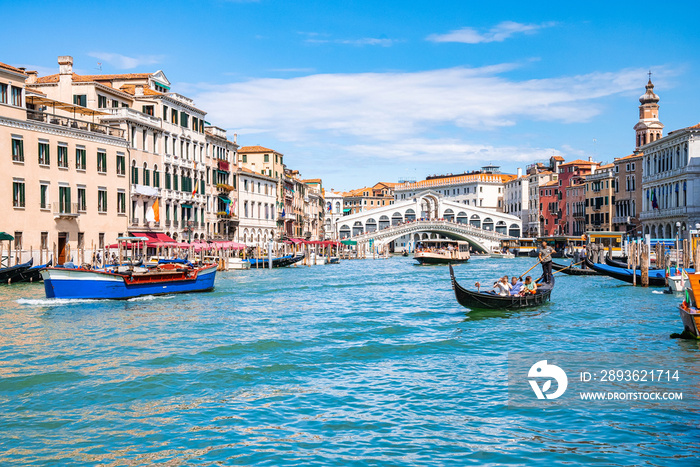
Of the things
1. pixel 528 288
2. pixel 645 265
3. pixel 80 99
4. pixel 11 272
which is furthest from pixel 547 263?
pixel 80 99

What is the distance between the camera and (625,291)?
20.8 meters

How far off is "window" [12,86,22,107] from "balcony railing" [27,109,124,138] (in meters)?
0.38

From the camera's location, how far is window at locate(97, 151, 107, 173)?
1027 inches

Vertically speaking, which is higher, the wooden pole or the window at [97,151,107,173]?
the window at [97,151,107,173]

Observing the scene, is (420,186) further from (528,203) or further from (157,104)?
(157,104)

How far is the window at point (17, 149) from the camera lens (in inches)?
871

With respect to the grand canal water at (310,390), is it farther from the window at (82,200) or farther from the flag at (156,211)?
the flag at (156,211)

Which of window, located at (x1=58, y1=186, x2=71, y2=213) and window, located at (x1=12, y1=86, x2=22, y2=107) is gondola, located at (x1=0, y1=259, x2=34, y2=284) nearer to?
window, located at (x1=58, y1=186, x2=71, y2=213)

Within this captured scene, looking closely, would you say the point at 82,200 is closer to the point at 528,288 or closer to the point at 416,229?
the point at 528,288

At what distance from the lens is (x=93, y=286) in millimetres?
16422

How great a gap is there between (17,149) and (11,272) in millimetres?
4059

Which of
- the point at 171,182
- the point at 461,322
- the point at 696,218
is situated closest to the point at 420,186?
the point at 696,218

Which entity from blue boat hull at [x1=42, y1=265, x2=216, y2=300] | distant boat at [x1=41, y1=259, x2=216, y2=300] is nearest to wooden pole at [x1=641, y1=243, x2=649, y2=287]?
distant boat at [x1=41, y1=259, x2=216, y2=300]

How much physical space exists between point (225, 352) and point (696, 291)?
22.2 ft
